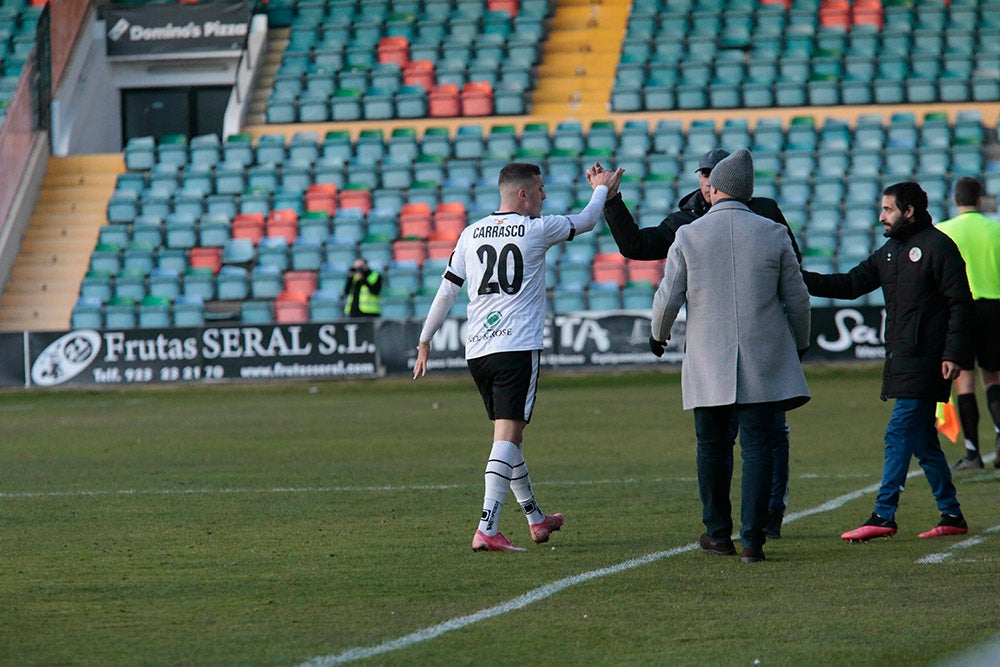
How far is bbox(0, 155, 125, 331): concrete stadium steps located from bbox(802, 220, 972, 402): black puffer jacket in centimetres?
2200

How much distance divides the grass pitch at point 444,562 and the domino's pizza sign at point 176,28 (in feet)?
63.9

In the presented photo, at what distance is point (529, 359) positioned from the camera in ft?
26.6

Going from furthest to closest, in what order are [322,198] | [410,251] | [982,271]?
[322,198] → [410,251] → [982,271]

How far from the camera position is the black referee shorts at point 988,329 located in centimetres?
1155

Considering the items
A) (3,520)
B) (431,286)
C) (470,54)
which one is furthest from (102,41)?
(3,520)

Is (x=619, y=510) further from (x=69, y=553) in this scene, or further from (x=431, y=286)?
(x=431, y=286)

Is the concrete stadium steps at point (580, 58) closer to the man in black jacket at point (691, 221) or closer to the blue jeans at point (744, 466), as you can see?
the man in black jacket at point (691, 221)

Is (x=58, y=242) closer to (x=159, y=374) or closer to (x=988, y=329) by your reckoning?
(x=159, y=374)

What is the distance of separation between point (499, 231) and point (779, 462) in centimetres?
207

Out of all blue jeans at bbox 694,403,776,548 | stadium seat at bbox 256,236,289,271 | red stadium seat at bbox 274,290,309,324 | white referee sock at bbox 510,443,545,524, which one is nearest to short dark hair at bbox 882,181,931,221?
blue jeans at bbox 694,403,776,548

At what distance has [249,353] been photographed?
2369 centimetres

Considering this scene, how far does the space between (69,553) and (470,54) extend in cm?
2491

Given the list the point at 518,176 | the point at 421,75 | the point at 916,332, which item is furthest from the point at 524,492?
the point at 421,75

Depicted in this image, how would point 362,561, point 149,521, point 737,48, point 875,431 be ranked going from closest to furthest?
point 362,561, point 149,521, point 875,431, point 737,48
